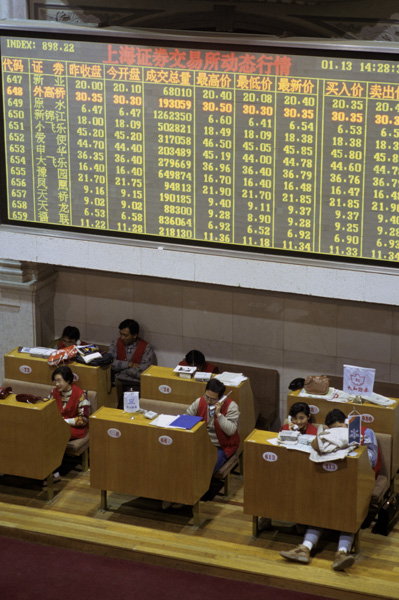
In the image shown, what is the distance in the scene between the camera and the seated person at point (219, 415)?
9.36 m

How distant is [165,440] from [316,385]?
1662mm

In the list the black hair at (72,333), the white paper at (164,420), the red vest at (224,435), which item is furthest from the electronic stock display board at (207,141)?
the white paper at (164,420)

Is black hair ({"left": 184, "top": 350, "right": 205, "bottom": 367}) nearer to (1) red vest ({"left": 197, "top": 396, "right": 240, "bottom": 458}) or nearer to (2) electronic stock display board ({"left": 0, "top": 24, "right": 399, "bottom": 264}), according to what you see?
(1) red vest ({"left": 197, "top": 396, "right": 240, "bottom": 458})

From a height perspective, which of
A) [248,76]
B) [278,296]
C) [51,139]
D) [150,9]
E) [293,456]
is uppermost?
[150,9]

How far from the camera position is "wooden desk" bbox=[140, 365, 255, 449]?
9.88 m

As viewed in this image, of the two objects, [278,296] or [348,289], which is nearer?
[348,289]

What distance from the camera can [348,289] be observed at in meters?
9.65

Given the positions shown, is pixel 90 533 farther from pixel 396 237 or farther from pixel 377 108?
pixel 377 108

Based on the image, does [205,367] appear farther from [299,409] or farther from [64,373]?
[299,409]

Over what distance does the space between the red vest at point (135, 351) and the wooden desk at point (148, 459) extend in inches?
73.8

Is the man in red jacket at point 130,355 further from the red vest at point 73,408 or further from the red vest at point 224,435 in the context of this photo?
the red vest at point 224,435

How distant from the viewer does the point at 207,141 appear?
9664 mm

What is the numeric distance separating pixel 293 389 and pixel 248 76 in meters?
2.99

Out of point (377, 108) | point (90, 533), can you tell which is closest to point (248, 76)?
point (377, 108)
